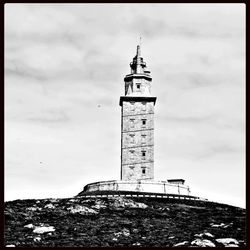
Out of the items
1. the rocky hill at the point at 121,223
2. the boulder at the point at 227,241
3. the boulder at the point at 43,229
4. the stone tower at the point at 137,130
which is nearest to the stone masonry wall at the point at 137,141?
the stone tower at the point at 137,130

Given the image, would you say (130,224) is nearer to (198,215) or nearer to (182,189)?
(198,215)

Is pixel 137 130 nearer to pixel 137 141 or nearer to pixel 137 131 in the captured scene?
pixel 137 131

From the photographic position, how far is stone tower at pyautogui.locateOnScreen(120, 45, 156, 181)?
62156 millimetres

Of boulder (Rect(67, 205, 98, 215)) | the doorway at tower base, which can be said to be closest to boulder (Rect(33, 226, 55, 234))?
boulder (Rect(67, 205, 98, 215))

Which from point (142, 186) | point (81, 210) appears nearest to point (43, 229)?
point (81, 210)

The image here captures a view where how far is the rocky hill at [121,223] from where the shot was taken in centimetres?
3466

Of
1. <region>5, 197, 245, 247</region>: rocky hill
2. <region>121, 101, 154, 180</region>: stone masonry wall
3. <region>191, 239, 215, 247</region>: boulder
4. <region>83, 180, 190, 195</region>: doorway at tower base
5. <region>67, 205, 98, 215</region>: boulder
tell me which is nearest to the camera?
<region>191, 239, 215, 247</region>: boulder

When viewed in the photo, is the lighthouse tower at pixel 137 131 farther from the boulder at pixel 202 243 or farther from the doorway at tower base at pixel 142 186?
the boulder at pixel 202 243

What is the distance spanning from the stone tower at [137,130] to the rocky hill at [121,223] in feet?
32.2

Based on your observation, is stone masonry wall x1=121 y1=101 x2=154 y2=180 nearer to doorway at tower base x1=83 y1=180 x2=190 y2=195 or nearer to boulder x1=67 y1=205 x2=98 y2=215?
doorway at tower base x1=83 y1=180 x2=190 y2=195

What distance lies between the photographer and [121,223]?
1597 inches

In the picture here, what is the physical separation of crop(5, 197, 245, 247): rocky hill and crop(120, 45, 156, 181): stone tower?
32.2 feet

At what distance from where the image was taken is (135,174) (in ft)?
203

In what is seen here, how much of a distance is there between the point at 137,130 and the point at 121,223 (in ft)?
79.6
